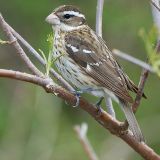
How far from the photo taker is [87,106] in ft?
12.0

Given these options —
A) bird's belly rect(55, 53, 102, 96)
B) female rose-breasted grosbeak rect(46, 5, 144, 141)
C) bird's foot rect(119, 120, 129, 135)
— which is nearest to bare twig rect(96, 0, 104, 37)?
female rose-breasted grosbeak rect(46, 5, 144, 141)

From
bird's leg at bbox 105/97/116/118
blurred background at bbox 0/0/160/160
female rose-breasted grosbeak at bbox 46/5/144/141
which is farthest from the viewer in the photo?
blurred background at bbox 0/0/160/160

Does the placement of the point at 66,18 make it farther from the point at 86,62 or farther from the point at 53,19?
the point at 86,62

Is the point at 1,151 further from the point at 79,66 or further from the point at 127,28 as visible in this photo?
the point at 79,66

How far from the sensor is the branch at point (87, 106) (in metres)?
3.24

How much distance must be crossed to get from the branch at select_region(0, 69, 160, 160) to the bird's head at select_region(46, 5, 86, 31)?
181 cm

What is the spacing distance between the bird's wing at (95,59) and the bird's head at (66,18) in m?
0.19

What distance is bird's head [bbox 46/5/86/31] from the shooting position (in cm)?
543

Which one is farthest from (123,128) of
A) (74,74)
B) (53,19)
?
(53,19)

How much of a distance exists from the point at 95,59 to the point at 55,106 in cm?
261

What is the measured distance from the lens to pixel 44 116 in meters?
7.53

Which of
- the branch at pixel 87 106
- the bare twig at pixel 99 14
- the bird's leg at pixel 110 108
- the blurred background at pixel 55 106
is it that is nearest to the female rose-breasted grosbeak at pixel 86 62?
the bird's leg at pixel 110 108

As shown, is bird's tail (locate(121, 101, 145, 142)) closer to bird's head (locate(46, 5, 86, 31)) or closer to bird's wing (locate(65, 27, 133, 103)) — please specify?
bird's wing (locate(65, 27, 133, 103))

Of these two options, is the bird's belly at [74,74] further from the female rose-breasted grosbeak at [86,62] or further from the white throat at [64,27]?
the white throat at [64,27]
